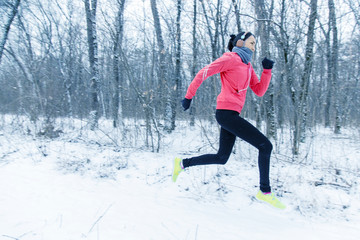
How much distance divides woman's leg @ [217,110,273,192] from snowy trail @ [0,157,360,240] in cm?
53

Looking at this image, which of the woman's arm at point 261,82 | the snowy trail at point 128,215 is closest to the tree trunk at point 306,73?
the woman's arm at point 261,82

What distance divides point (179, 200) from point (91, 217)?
1.17 m

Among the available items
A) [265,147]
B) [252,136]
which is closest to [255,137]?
[252,136]

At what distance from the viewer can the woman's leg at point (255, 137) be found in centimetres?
222

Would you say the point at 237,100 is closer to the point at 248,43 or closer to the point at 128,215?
the point at 248,43

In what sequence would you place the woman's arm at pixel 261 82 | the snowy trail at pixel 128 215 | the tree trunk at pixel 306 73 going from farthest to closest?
the tree trunk at pixel 306 73, the woman's arm at pixel 261 82, the snowy trail at pixel 128 215

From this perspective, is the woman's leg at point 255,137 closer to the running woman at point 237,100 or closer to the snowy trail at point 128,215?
the running woman at point 237,100

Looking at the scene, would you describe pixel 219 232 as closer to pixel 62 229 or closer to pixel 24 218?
pixel 62 229

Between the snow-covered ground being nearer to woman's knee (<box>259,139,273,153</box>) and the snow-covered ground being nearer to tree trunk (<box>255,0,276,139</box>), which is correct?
woman's knee (<box>259,139,273,153</box>)

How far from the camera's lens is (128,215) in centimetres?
229

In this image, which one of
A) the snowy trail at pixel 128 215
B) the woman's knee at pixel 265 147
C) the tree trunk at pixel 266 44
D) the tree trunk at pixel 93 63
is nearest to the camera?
the snowy trail at pixel 128 215

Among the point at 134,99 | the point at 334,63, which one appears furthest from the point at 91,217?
the point at 334,63

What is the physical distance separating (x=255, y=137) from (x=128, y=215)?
163 cm

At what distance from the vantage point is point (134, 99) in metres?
6.38
